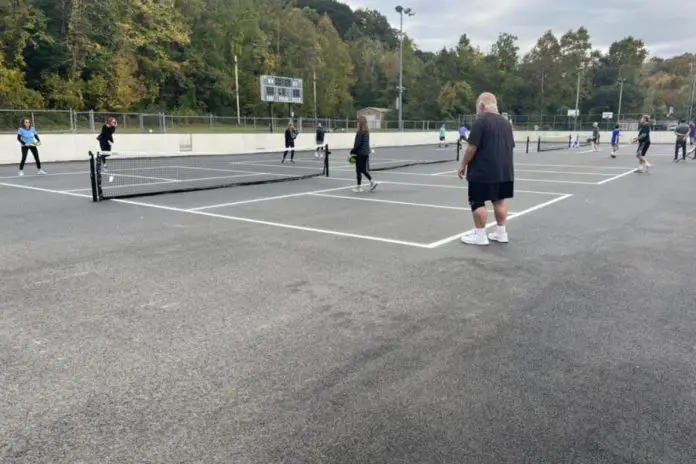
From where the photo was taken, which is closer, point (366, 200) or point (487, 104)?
point (487, 104)

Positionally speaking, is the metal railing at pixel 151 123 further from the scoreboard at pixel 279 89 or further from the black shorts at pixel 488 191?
the black shorts at pixel 488 191

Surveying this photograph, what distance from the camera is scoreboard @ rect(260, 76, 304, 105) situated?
35.9 m

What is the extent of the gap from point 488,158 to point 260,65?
71.9 meters

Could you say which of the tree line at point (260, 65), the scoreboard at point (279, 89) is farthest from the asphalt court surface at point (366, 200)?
the tree line at point (260, 65)

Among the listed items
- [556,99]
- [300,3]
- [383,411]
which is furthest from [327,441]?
[300,3]

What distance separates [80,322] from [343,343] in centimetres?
216

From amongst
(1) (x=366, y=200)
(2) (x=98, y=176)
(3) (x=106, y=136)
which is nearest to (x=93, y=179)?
(2) (x=98, y=176)

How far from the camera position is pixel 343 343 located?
12.8 feet

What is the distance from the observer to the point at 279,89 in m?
37.0

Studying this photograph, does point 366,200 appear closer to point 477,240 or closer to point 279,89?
point 477,240

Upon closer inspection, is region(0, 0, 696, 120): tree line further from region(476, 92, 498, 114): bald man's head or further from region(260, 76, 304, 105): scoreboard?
region(476, 92, 498, 114): bald man's head

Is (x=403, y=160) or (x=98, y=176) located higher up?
(x=98, y=176)

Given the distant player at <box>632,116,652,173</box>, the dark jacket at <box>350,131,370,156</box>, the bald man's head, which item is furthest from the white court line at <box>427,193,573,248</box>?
the distant player at <box>632,116,652,173</box>

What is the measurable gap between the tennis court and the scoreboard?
95.6 feet
